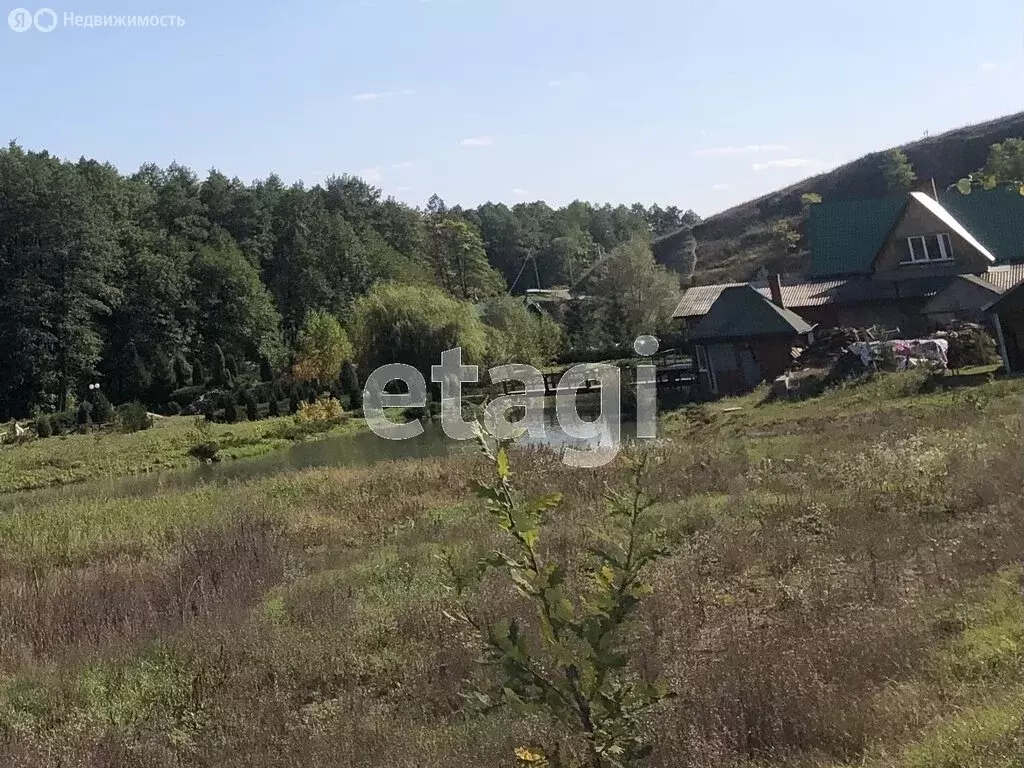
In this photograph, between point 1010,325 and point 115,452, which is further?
point 115,452

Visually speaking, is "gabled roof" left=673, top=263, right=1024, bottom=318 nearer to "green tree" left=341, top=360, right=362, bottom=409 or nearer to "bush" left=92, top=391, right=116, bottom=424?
"green tree" left=341, top=360, right=362, bottom=409

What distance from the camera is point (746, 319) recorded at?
1363 inches

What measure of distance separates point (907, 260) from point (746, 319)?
7424mm

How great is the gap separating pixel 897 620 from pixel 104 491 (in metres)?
21.4

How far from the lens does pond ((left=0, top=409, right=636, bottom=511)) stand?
23422 millimetres

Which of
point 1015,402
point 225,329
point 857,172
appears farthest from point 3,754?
point 857,172

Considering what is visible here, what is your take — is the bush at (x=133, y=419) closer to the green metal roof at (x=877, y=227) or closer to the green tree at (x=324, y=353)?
the green tree at (x=324, y=353)

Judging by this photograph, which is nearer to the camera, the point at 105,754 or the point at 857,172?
the point at 105,754

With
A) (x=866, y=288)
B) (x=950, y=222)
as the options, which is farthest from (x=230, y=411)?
(x=950, y=222)

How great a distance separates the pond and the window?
46.1 ft

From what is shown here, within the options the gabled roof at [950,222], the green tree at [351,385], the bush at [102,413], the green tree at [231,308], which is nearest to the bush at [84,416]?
the bush at [102,413]

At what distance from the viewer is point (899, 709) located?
16.6 feet

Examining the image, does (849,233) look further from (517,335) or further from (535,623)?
(535,623)

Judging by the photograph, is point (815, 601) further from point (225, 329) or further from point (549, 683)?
point (225, 329)
